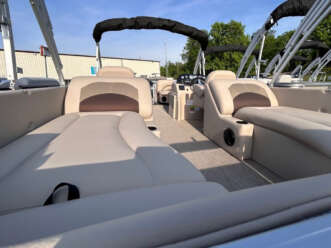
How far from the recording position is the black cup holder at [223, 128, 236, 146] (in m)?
1.96

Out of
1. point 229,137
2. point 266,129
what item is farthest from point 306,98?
point 229,137

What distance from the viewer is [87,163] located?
0.74 m

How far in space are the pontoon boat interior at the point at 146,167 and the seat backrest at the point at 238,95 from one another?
0.05 ft

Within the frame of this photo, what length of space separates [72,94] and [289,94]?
8.91ft

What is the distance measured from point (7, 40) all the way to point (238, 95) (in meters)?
2.52

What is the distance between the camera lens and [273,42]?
25.1m

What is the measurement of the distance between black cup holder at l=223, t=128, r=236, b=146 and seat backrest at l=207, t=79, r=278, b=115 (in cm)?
27

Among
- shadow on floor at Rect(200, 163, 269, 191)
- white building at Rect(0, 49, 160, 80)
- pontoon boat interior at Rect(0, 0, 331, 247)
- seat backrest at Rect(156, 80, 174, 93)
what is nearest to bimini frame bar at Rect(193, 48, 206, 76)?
seat backrest at Rect(156, 80, 174, 93)

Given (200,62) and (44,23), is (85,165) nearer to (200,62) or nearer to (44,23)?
(44,23)

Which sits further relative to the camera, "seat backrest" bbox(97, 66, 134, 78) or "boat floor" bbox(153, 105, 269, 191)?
"seat backrest" bbox(97, 66, 134, 78)

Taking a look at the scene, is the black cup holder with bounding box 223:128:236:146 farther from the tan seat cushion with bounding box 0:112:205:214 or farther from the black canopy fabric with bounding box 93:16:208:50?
the black canopy fabric with bounding box 93:16:208:50

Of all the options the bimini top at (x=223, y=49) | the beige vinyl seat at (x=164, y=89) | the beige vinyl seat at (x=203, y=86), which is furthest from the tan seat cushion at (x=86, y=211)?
the bimini top at (x=223, y=49)

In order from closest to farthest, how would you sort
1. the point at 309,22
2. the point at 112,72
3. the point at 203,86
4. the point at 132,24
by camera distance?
the point at 112,72, the point at 203,86, the point at 309,22, the point at 132,24

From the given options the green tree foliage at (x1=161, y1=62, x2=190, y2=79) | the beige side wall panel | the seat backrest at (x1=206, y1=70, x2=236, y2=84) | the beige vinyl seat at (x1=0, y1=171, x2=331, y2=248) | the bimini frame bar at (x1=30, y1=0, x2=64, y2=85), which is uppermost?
the green tree foliage at (x1=161, y1=62, x2=190, y2=79)
